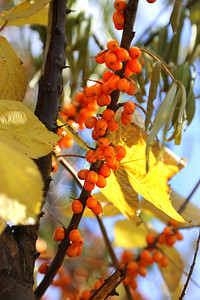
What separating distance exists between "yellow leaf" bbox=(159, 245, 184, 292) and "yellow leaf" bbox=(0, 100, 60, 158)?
2.05ft

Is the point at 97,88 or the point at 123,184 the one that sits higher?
the point at 97,88

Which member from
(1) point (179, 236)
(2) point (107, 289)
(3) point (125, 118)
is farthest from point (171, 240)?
(3) point (125, 118)

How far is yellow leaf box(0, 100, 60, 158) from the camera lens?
16.4 inches

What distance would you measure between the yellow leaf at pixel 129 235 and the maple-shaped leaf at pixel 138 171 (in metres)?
0.39

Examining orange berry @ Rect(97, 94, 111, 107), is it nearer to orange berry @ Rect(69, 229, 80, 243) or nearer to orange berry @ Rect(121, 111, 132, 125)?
orange berry @ Rect(121, 111, 132, 125)

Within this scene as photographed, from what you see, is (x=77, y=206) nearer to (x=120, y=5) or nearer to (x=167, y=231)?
(x=120, y=5)

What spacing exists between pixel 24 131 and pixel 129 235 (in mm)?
619

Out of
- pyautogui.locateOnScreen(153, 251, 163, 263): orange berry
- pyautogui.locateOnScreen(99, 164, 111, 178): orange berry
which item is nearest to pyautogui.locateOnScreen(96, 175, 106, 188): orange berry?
pyautogui.locateOnScreen(99, 164, 111, 178): orange berry

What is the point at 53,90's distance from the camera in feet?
1.82

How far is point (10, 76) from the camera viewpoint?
21.7 inches

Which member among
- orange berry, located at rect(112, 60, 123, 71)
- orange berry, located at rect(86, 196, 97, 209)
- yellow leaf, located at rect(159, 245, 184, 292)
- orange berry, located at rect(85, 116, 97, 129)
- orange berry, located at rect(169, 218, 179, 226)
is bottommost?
yellow leaf, located at rect(159, 245, 184, 292)

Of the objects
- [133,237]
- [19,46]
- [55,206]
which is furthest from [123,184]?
[19,46]

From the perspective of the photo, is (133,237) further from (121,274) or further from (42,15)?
(42,15)

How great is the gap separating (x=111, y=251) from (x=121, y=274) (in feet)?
0.60
